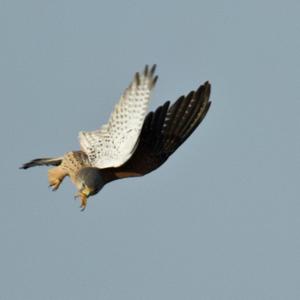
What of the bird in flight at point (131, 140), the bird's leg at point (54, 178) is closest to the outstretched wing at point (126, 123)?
the bird in flight at point (131, 140)

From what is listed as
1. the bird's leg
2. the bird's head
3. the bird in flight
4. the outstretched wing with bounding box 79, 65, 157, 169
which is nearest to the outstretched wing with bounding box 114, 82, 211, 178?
the bird in flight

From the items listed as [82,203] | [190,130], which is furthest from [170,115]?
[82,203]

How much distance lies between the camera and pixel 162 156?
2911cm

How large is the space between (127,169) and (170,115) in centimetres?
131

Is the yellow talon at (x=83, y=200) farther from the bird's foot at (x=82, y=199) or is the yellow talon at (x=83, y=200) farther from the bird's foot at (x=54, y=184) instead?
the bird's foot at (x=54, y=184)

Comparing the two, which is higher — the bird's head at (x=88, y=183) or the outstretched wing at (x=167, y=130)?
the outstretched wing at (x=167, y=130)

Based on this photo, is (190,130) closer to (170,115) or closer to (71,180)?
(170,115)

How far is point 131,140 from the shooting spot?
27.2 meters

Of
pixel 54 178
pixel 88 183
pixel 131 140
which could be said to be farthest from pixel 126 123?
pixel 54 178

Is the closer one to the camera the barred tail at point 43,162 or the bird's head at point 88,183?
the bird's head at point 88,183

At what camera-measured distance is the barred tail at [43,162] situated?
29.5m

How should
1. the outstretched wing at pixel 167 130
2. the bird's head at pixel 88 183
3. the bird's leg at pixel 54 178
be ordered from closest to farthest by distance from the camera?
1. the bird's head at pixel 88 183
2. the outstretched wing at pixel 167 130
3. the bird's leg at pixel 54 178

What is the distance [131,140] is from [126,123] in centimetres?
33

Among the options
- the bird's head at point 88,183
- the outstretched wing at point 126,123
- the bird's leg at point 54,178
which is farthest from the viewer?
the bird's leg at point 54,178
